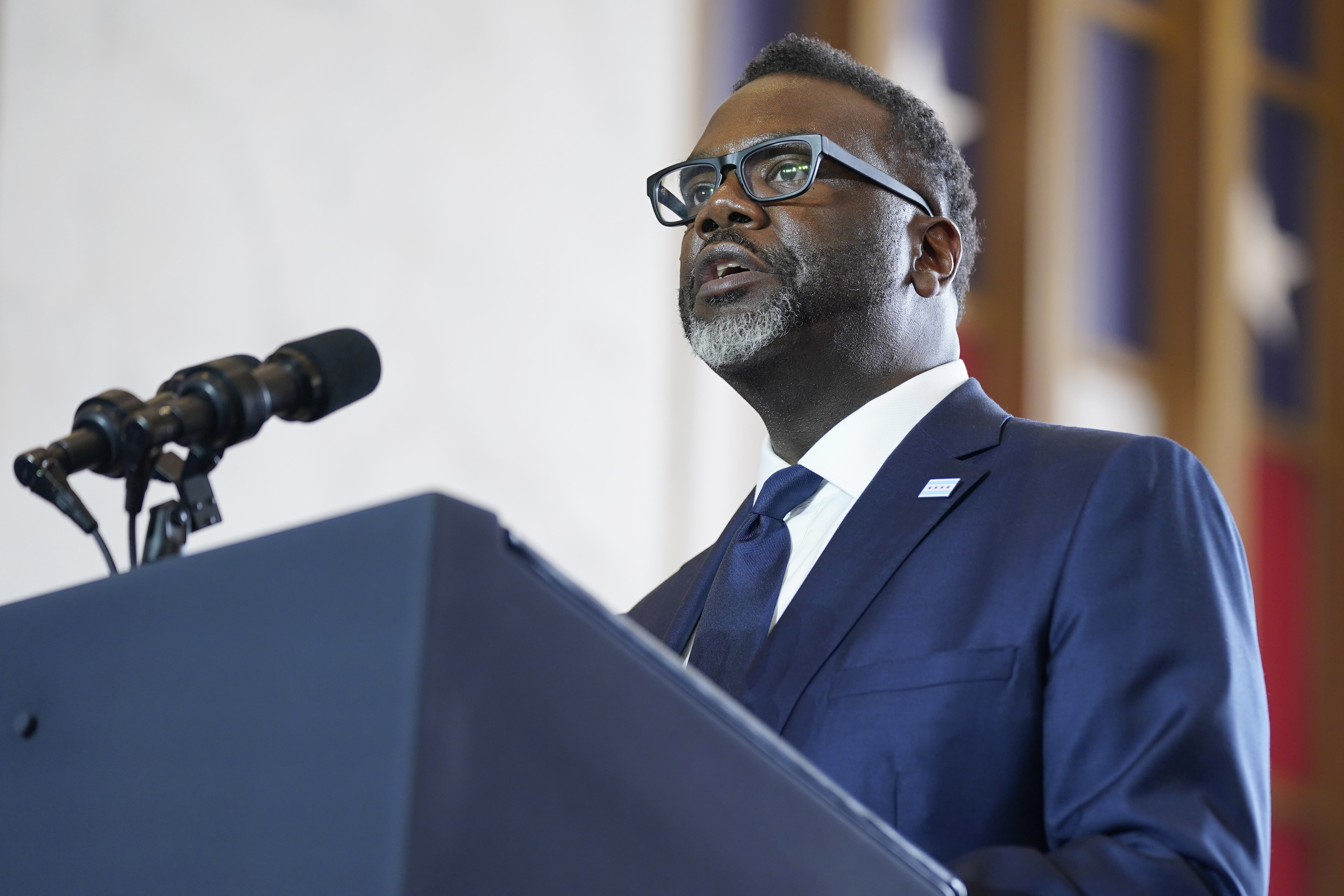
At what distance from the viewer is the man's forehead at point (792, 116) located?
6.81 ft

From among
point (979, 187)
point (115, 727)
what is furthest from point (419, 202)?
point (115, 727)

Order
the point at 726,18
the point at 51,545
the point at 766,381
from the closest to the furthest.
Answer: the point at 766,381 < the point at 51,545 < the point at 726,18

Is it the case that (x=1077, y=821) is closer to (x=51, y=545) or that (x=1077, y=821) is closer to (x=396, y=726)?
(x=396, y=726)

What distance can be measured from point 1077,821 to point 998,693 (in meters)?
0.14

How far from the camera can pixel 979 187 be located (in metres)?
4.68

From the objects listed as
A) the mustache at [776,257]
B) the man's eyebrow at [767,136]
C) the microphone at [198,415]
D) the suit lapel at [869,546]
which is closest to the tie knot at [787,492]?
the suit lapel at [869,546]

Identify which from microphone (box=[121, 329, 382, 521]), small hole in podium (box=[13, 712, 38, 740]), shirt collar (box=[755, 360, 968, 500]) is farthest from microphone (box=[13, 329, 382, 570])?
shirt collar (box=[755, 360, 968, 500])

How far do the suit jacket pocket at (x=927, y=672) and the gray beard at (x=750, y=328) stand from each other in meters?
0.63

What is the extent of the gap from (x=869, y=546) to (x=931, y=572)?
9cm

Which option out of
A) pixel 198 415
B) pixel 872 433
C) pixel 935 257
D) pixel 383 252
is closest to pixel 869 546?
pixel 872 433

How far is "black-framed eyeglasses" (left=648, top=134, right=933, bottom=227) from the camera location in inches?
77.7

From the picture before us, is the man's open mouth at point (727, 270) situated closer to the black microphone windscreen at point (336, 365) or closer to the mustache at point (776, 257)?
the mustache at point (776, 257)

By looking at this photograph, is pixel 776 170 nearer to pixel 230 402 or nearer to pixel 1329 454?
pixel 230 402

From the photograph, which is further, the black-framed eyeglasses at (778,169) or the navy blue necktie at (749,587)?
the black-framed eyeglasses at (778,169)
